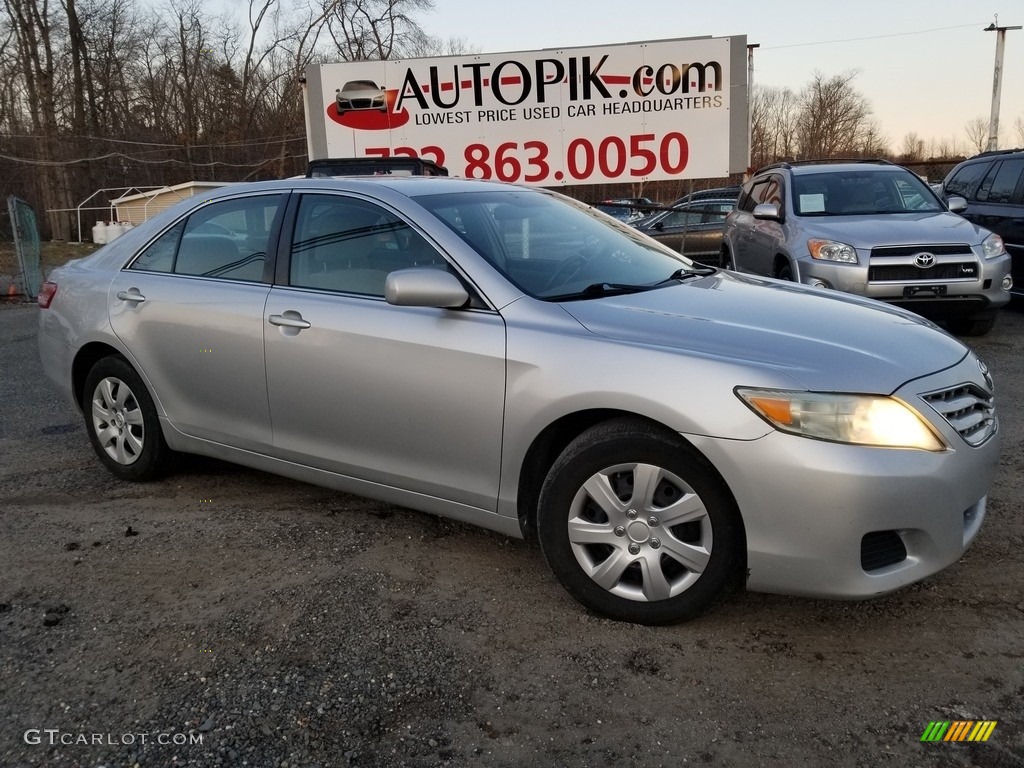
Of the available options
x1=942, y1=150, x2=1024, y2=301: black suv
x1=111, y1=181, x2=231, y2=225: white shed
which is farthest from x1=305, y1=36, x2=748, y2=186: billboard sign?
x1=111, y1=181, x2=231, y2=225: white shed

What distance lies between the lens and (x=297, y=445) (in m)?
3.68

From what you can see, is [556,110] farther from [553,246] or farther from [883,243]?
[553,246]

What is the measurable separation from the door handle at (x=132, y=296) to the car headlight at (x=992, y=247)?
6.81 m

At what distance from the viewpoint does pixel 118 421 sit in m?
4.39

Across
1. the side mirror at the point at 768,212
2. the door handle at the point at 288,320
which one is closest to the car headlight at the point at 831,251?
the side mirror at the point at 768,212

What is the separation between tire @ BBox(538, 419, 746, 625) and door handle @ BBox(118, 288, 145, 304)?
8.08 ft

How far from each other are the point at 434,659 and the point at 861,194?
7.15 meters

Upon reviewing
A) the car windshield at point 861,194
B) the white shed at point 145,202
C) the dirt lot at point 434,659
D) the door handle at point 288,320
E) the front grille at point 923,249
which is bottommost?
the dirt lot at point 434,659

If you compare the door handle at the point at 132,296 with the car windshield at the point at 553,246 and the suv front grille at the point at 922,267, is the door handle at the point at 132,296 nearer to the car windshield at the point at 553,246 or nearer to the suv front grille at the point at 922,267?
the car windshield at the point at 553,246

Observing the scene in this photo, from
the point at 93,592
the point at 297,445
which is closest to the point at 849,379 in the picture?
the point at 297,445

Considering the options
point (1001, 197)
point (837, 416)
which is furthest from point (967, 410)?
point (1001, 197)

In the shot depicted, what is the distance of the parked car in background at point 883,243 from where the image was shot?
7152 millimetres

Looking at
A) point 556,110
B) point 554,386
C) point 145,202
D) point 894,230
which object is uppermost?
point 556,110

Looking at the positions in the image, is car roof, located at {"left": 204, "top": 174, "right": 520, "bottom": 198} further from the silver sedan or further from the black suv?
the black suv
